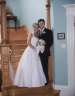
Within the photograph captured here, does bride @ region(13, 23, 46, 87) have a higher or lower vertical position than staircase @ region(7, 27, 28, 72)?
lower

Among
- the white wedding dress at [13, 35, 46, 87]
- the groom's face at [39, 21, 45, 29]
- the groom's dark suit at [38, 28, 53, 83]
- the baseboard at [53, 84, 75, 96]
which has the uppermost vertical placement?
the groom's face at [39, 21, 45, 29]

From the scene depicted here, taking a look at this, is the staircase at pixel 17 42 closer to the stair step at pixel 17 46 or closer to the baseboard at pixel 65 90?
the stair step at pixel 17 46

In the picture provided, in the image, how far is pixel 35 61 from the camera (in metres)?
4.05

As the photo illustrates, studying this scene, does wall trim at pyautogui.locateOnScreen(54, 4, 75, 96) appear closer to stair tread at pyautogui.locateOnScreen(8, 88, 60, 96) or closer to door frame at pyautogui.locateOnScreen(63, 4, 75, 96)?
door frame at pyautogui.locateOnScreen(63, 4, 75, 96)

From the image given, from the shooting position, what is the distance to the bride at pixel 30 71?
3956 millimetres

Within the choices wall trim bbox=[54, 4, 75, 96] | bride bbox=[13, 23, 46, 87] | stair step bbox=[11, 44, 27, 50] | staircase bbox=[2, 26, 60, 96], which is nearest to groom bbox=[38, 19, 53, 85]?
bride bbox=[13, 23, 46, 87]

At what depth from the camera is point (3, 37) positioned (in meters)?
4.02

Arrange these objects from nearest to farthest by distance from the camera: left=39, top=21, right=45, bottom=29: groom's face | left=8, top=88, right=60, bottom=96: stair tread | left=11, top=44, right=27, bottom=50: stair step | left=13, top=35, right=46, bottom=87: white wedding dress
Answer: left=8, top=88, right=60, bottom=96: stair tread → left=13, top=35, right=46, bottom=87: white wedding dress → left=39, top=21, right=45, bottom=29: groom's face → left=11, top=44, right=27, bottom=50: stair step

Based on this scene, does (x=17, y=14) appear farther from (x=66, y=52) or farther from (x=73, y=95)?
(x=73, y=95)

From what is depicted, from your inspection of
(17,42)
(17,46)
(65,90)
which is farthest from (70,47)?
(17,42)

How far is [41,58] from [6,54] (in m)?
0.87

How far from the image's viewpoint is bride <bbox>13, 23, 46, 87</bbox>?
3956mm

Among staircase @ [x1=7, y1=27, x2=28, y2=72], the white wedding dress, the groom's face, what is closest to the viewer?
the white wedding dress

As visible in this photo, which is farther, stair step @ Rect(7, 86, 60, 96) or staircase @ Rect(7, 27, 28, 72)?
staircase @ Rect(7, 27, 28, 72)
